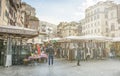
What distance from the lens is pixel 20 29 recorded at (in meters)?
20.1

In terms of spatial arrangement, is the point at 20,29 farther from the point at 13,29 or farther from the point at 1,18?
the point at 1,18

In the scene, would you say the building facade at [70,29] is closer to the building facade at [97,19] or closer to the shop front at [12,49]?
the building facade at [97,19]

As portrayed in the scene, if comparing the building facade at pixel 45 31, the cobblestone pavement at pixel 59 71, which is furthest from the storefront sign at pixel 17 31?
the building facade at pixel 45 31

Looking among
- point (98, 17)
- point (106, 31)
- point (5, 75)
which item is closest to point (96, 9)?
point (98, 17)

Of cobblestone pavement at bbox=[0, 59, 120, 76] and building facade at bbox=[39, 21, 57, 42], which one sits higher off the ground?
building facade at bbox=[39, 21, 57, 42]

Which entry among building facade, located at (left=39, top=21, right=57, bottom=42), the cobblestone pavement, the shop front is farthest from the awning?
building facade, located at (left=39, top=21, right=57, bottom=42)

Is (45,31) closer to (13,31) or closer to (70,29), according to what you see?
(70,29)

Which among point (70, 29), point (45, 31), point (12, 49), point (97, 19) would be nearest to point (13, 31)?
point (12, 49)

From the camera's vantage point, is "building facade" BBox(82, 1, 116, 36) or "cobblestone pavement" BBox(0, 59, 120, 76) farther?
"building facade" BBox(82, 1, 116, 36)

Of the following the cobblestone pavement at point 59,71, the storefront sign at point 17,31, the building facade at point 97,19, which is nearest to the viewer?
the cobblestone pavement at point 59,71

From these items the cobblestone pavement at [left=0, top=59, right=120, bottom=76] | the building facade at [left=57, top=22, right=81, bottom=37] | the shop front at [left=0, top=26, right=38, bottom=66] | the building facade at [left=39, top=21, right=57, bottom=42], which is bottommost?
the cobblestone pavement at [left=0, top=59, right=120, bottom=76]

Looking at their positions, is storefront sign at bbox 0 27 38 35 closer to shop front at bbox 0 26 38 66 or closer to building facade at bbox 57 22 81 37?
shop front at bbox 0 26 38 66

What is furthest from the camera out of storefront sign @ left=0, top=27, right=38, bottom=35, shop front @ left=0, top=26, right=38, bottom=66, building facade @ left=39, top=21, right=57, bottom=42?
building facade @ left=39, top=21, right=57, bottom=42

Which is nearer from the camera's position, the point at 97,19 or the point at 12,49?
the point at 12,49
